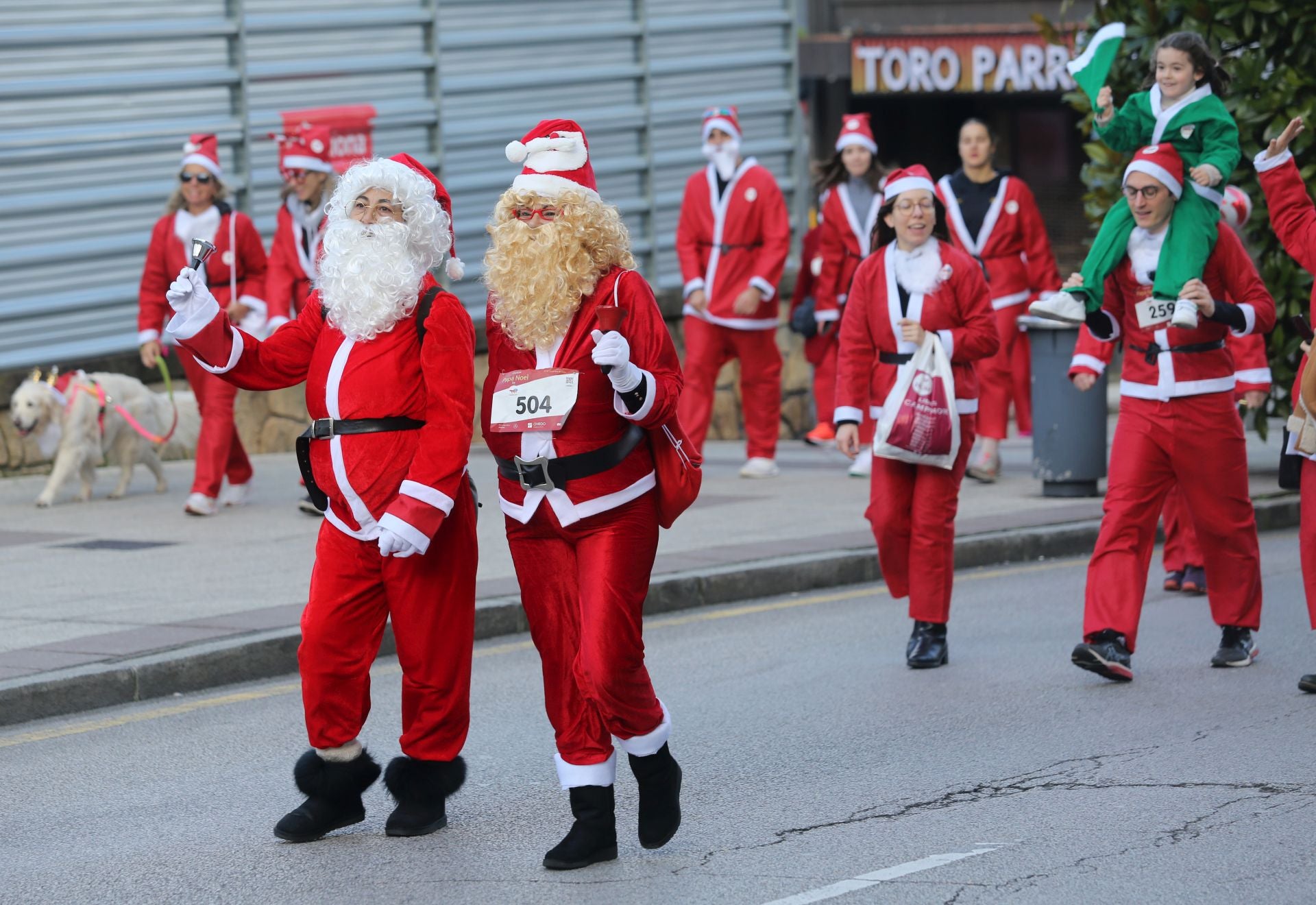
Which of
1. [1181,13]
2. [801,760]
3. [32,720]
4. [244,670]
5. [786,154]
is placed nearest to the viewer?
[801,760]

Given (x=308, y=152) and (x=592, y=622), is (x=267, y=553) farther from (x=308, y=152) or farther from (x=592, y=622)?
(x=592, y=622)

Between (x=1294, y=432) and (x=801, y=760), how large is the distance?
2283 millimetres

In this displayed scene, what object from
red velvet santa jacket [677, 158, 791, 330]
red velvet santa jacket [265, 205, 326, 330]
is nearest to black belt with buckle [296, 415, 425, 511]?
red velvet santa jacket [265, 205, 326, 330]

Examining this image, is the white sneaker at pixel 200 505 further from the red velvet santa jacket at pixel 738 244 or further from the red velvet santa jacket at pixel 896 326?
the red velvet santa jacket at pixel 896 326

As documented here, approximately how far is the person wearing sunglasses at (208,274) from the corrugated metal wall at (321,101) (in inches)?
80.4

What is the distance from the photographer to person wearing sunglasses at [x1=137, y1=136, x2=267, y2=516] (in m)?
12.0

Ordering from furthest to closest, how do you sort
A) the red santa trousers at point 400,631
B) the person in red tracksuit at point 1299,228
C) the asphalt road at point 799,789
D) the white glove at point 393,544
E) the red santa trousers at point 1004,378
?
the red santa trousers at point 1004,378 < the person in red tracksuit at point 1299,228 < the red santa trousers at point 400,631 < the white glove at point 393,544 < the asphalt road at point 799,789

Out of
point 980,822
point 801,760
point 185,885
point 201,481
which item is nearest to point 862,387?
point 801,760

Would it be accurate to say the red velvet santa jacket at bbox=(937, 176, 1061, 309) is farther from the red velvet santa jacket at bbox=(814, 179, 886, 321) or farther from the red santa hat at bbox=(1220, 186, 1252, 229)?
the red santa hat at bbox=(1220, 186, 1252, 229)

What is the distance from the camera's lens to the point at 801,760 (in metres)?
6.72

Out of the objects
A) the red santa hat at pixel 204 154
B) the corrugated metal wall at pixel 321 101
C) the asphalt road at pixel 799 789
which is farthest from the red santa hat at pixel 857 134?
the asphalt road at pixel 799 789

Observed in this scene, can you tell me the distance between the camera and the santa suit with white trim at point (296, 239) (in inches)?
466

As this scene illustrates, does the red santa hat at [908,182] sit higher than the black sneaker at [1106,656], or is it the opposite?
the red santa hat at [908,182]

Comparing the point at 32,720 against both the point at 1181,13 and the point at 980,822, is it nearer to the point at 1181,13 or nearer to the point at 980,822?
the point at 980,822
